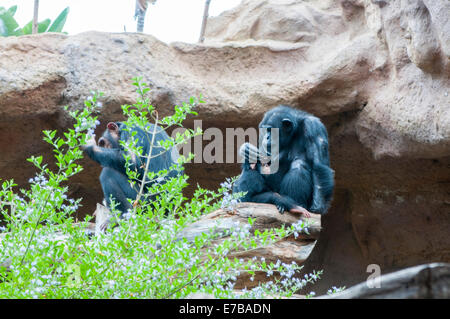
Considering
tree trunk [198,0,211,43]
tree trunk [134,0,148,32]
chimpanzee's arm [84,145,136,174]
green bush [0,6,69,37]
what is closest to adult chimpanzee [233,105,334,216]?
chimpanzee's arm [84,145,136,174]

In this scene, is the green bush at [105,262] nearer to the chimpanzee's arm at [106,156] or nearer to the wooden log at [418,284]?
the wooden log at [418,284]

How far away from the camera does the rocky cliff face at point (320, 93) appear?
5.40 metres

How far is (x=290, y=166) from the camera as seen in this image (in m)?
4.95

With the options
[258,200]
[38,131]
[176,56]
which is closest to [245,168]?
[258,200]

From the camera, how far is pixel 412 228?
6.42m

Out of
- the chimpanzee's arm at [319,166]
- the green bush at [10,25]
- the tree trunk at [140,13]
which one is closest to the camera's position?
the chimpanzee's arm at [319,166]

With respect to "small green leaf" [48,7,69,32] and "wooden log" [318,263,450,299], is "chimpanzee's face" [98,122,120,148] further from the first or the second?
"small green leaf" [48,7,69,32]

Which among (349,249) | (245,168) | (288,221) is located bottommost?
(349,249)

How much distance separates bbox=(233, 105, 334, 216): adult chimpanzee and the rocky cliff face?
0.92m

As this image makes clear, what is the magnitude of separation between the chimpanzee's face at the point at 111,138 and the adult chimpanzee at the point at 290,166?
1246mm

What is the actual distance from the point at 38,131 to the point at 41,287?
3.95 meters

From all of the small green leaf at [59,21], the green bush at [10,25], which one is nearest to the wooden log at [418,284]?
the green bush at [10,25]
